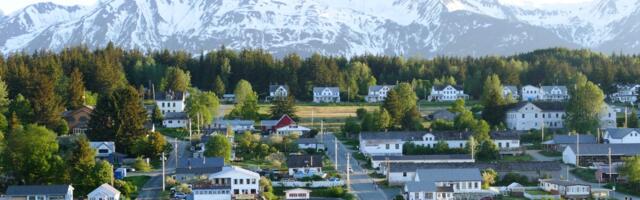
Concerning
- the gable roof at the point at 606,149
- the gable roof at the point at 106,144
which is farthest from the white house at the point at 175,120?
the gable roof at the point at 606,149

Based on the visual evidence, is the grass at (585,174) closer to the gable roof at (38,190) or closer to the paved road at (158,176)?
the paved road at (158,176)

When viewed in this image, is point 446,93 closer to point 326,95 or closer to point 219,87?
point 326,95

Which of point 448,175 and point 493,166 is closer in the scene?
point 448,175

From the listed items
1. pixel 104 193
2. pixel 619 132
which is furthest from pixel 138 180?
pixel 619 132

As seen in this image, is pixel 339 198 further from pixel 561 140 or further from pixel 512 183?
pixel 561 140

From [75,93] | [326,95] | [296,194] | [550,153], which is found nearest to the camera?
[296,194]

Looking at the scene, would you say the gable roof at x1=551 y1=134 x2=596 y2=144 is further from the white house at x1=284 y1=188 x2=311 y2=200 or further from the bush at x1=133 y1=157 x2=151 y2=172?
the bush at x1=133 y1=157 x2=151 y2=172

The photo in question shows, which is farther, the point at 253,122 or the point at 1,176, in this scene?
the point at 253,122

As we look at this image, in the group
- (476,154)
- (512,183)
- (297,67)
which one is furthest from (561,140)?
(297,67)
